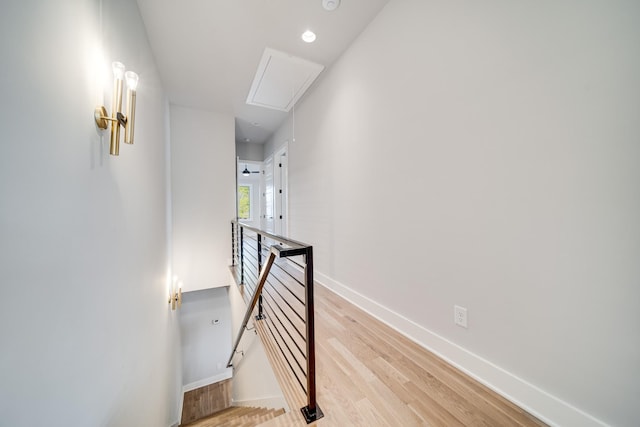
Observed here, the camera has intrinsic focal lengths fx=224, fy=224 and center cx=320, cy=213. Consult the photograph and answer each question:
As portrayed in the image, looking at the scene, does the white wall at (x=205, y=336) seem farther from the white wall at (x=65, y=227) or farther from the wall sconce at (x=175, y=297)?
the white wall at (x=65, y=227)

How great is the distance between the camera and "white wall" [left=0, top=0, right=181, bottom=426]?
681mm

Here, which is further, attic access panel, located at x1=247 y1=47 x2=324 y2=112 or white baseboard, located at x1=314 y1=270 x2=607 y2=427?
attic access panel, located at x1=247 y1=47 x2=324 y2=112

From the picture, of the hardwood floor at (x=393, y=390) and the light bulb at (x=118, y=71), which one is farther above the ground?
the light bulb at (x=118, y=71)

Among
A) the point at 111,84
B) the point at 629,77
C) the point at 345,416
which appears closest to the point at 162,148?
the point at 111,84

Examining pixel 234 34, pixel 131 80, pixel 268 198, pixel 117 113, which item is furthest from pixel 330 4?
pixel 268 198

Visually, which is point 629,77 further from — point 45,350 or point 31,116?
point 45,350

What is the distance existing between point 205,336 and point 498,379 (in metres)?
5.46

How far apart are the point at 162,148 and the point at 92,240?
243 centimetres

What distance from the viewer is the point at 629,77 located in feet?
2.94

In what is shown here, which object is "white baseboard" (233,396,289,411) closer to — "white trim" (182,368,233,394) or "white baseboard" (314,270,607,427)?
"white baseboard" (314,270,607,427)

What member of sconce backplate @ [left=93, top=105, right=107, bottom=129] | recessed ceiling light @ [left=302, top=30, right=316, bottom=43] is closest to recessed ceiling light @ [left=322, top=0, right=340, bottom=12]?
recessed ceiling light @ [left=302, top=30, right=316, bottom=43]

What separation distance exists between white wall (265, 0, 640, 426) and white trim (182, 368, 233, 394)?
483 cm

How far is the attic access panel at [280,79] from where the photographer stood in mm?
2729

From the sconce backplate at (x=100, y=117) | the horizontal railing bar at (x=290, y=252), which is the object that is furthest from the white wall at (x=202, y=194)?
the horizontal railing bar at (x=290, y=252)
